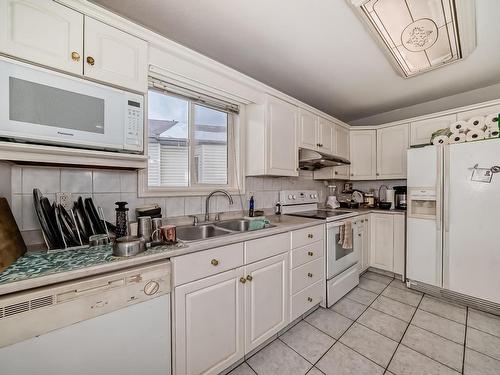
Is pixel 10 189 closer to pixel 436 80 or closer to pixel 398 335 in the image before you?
pixel 398 335

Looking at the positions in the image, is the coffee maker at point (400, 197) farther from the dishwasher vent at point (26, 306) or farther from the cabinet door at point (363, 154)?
the dishwasher vent at point (26, 306)

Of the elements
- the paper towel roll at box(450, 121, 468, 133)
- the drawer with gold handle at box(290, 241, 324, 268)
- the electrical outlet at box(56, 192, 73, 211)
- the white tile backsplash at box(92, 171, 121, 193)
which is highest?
the paper towel roll at box(450, 121, 468, 133)

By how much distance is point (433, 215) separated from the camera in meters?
2.36

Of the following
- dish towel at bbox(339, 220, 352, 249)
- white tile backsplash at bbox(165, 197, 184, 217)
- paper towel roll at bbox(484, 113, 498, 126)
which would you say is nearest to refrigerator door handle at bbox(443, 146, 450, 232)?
paper towel roll at bbox(484, 113, 498, 126)

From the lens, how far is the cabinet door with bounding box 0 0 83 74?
0.93 meters

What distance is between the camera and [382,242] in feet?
9.48

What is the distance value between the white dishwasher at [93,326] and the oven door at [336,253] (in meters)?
1.63

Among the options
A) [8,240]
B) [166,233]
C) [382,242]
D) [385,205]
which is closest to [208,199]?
[166,233]

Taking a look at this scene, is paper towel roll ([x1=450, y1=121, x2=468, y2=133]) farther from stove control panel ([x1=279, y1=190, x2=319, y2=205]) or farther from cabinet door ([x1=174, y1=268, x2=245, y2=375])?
cabinet door ([x1=174, y1=268, x2=245, y2=375])

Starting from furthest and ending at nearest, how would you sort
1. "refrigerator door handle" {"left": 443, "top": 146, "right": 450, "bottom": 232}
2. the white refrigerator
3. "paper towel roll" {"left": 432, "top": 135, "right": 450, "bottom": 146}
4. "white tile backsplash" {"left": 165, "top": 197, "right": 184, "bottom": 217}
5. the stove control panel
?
the stove control panel, "paper towel roll" {"left": 432, "top": 135, "right": 450, "bottom": 146}, "refrigerator door handle" {"left": 443, "top": 146, "right": 450, "bottom": 232}, the white refrigerator, "white tile backsplash" {"left": 165, "top": 197, "right": 184, "bottom": 217}

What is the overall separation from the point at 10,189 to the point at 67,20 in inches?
37.4

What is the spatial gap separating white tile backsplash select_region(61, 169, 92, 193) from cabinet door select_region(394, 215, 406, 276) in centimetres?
334

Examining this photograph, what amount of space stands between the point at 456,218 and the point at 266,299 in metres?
2.20

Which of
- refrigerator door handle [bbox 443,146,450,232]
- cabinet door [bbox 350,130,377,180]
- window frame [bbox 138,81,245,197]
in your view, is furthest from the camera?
cabinet door [bbox 350,130,377,180]
